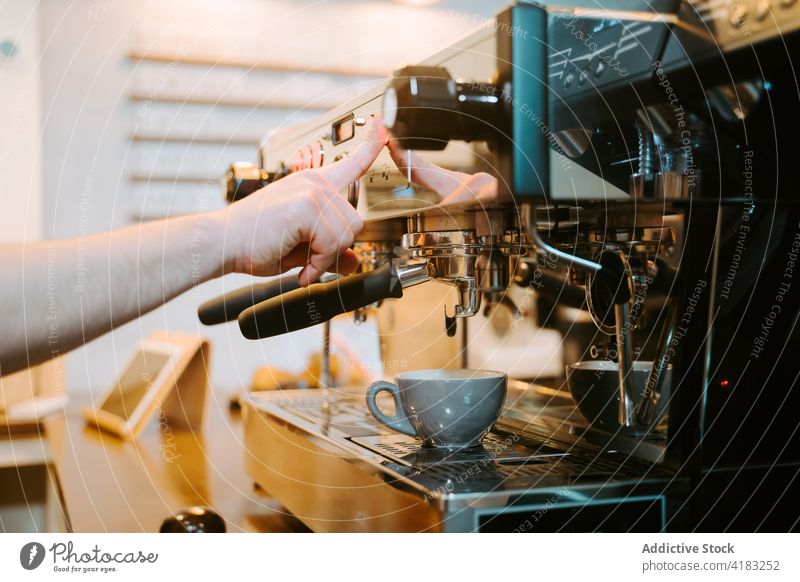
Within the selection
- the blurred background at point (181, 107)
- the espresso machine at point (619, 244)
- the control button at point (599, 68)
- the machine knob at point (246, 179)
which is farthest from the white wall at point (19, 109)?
the control button at point (599, 68)

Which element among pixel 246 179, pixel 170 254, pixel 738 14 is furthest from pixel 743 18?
pixel 246 179

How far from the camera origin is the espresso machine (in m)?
0.42

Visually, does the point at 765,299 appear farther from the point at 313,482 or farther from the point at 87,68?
the point at 87,68

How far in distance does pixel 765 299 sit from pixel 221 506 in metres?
0.39

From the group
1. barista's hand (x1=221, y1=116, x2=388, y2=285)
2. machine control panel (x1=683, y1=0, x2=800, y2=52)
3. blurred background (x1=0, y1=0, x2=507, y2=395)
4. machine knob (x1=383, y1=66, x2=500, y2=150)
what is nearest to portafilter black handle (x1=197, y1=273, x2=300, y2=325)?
barista's hand (x1=221, y1=116, x2=388, y2=285)

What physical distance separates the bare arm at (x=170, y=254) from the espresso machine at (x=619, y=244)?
0.10ft

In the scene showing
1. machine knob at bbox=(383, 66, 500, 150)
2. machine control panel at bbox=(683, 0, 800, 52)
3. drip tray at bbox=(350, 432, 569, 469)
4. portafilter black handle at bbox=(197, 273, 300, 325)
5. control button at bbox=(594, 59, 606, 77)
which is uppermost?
machine control panel at bbox=(683, 0, 800, 52)

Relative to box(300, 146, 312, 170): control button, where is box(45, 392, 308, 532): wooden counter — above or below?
below

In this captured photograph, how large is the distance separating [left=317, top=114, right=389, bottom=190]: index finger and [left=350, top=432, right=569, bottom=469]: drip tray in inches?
6.3

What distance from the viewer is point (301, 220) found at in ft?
1.64

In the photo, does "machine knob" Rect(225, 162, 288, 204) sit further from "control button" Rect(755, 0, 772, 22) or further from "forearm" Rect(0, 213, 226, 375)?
"control button" Rect(755, 0, 772, 22)

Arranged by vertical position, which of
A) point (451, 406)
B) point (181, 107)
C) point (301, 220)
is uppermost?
point (181, 107)

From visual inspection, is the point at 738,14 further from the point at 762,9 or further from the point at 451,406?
the point at 451,406

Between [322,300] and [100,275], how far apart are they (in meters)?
0.13
